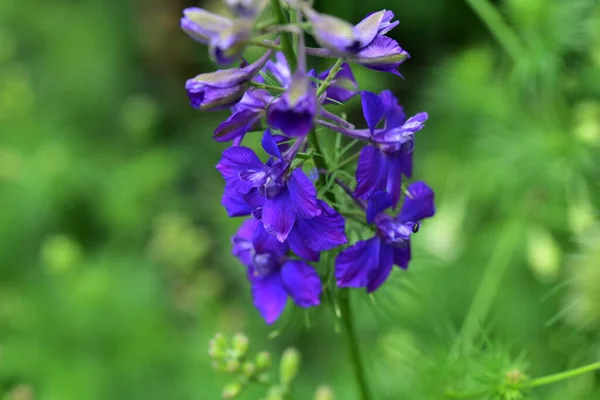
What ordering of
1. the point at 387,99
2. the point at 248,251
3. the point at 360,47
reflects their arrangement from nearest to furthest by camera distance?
1. the point at 360,47
2. the point at 387,99
3. the point at 248,251

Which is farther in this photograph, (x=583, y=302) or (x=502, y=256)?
(x=502, y=256)

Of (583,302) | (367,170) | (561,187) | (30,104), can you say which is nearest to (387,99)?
(367,170)

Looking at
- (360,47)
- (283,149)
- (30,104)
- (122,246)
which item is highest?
(360,47)

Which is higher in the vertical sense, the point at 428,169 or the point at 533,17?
the point at 533,17

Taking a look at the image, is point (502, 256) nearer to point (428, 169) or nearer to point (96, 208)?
point (428, 169)

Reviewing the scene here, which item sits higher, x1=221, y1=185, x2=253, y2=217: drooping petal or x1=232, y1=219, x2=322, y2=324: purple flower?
x1=221, y1=185, x2=253, y2=217: drooping petal

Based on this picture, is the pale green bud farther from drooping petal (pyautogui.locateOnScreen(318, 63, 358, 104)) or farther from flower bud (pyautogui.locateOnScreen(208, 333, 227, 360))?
drooping petal (pyautogui.locateOnScreen(318, 63, 358, 104))

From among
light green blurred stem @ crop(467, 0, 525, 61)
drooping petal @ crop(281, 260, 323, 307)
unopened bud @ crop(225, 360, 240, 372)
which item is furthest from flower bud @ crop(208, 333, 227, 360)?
light green blurred stem @ crop(467, 0, 525, 61)
